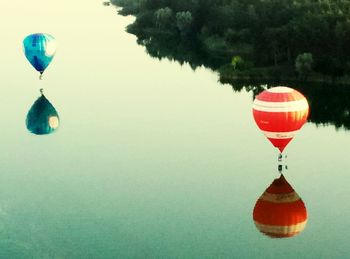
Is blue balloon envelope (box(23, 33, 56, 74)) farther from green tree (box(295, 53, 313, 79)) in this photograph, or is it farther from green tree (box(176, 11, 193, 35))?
green tree (box(176, 11, 193, 35))

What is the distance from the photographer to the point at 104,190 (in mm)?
32938

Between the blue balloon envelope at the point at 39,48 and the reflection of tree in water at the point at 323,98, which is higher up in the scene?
the blue balloon envelope at the point at 39,48

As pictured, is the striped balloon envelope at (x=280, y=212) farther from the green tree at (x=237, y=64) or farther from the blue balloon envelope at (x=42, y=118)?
the green tree at (x=237, y=64)

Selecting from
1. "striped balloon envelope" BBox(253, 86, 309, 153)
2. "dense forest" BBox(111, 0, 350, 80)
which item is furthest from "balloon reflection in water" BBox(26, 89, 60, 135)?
"dense forest" BBox(111, 0, 350, 80)

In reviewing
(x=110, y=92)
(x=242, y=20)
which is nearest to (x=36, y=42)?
(x=110, y=92)

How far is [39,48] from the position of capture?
182 ft

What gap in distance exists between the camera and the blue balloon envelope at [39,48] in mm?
55175

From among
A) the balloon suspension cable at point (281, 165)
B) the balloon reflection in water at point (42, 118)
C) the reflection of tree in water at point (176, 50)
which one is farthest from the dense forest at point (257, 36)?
the balloon suspension cable at point (281, 165)

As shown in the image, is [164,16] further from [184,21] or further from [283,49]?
[283,49]

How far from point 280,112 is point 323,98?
2119 centimetres

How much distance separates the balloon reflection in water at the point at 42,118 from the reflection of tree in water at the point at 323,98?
1660 centimetres

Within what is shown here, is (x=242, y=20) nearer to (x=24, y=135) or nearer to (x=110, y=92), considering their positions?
(x=110, y=92)

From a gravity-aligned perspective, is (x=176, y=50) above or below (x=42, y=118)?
above

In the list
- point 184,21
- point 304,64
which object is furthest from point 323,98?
point 184,21
